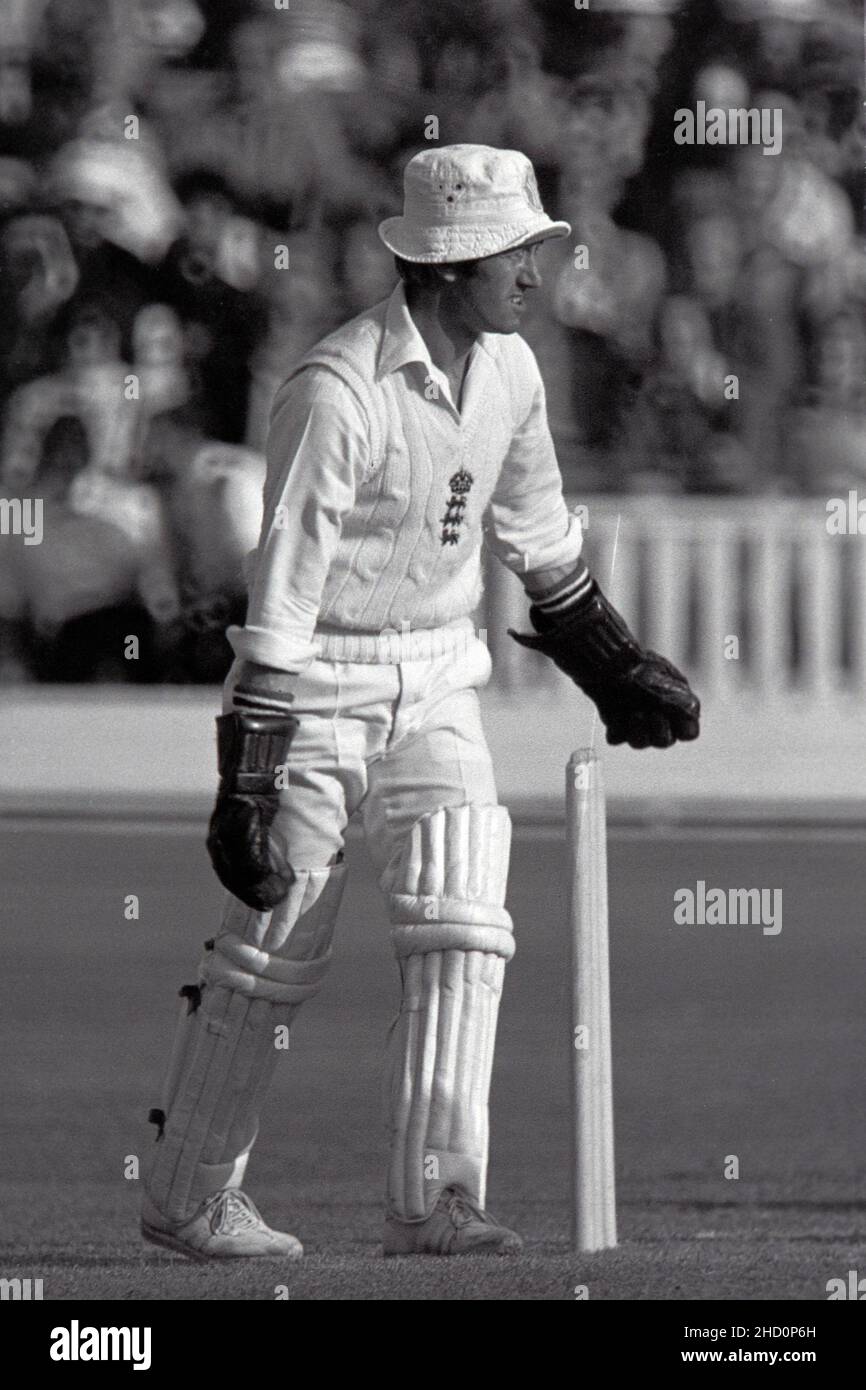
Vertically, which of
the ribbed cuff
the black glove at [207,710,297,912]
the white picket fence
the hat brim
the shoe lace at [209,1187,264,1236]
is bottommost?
the shoe lace at [209,1187,264,1236]

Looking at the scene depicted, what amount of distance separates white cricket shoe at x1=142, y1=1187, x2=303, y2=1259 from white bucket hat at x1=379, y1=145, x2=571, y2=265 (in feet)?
5.22

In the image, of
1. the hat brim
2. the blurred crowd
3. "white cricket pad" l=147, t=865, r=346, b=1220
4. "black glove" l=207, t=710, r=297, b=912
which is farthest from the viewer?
the blurred crowd

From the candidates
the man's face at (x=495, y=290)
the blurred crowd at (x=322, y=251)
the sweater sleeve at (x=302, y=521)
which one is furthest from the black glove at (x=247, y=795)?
the blurred crowd at (x=322, y=251)

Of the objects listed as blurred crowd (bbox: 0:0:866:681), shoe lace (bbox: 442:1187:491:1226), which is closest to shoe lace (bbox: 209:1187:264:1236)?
shoe lace (bbox: 442:1187:491:1226)

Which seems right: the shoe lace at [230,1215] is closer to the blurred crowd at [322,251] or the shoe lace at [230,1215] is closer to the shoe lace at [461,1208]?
the shoe lace at [461,1208]

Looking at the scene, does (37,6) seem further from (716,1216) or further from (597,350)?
(716,1216)

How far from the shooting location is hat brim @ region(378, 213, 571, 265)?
523cm

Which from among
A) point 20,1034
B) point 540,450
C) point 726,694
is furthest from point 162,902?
point 540,450

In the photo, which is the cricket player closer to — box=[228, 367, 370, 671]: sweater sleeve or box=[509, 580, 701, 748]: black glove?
box=[228, 367, 370, 671]: sweater sleeve

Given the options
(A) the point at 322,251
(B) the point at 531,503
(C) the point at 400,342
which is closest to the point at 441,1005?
(B) the point at 531,503

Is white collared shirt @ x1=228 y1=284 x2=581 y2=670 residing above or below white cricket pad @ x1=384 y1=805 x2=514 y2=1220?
above

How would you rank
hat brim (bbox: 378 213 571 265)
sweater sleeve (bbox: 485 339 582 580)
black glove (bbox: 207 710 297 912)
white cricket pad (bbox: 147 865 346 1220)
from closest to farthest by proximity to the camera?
black glove (bbox: 207 710 297 912), hat brim (bbox: 378 213 571 265), white cricket pad (bbox: 147 865 346 1220), sweater sleeve (bbox: 485 339 582 580)

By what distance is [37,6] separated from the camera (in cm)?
1516

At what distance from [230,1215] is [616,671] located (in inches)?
46.8
